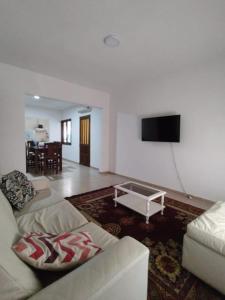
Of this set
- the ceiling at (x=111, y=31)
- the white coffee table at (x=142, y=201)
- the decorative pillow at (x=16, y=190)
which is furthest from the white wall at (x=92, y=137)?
the decorative pillow at (x=16, y=190)

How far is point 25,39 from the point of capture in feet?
7.38

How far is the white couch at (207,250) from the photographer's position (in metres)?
1.21

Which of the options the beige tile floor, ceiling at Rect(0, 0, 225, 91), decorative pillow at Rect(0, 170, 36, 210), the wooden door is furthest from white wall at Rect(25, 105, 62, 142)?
decorative pillow at Rect(0, 170, 36, 210)

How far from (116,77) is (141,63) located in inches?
34.0

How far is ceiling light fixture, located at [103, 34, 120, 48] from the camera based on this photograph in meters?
2.14

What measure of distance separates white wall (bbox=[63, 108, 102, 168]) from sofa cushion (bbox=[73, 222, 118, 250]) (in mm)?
3877

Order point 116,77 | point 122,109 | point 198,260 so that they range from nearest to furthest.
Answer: point 198,260, point 116,77, point 122,109

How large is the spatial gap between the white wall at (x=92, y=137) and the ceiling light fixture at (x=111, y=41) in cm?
286

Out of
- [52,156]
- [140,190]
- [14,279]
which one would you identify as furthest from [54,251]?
[52,156]

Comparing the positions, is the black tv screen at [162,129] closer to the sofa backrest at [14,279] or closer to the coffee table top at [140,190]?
the coffee table top at [140,190]

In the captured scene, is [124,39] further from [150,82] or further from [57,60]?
[150,82]

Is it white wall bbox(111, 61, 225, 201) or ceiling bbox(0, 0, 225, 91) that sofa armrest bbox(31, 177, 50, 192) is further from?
white wall bbox(111, 61, 225, 201)

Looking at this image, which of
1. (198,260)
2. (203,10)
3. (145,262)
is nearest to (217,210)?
(198,260)

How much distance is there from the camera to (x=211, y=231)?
130 cm
